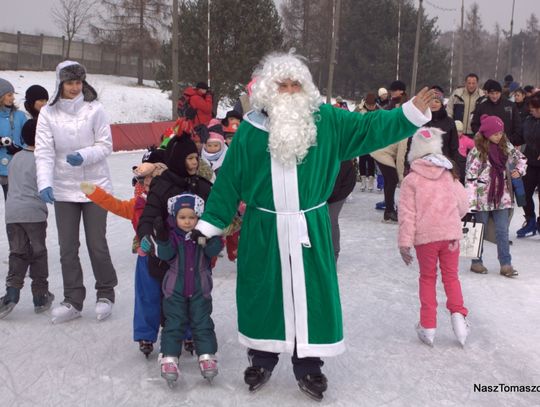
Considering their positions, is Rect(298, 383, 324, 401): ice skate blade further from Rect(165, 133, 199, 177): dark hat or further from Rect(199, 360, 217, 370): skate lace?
Rect(165, 133, 199, 177): dark hat

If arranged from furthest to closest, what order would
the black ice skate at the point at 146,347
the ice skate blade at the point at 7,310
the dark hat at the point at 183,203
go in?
the ice skate blade at the point at 7,310 < the black ice skate at the point at 146,347 < the dark hat at the point at 183,203

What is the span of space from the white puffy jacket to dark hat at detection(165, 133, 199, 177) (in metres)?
1.00

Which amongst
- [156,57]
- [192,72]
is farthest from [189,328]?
[156,57]

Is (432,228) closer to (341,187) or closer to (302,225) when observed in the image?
(302,225)

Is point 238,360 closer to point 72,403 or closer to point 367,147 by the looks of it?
point 72,403

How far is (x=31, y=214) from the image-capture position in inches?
199

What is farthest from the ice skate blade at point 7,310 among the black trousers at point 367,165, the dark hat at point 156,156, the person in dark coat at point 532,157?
the black trousers at point 367,165

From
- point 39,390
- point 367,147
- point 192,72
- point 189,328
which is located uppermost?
point 192,72

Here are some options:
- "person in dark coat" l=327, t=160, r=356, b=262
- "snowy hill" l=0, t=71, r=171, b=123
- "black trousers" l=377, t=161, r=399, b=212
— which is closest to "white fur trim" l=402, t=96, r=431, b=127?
"person in dark coat" l=327, t=160, r=356, b=262

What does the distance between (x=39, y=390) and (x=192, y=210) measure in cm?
140

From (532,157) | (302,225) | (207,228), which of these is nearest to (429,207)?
Answer: (302,225)

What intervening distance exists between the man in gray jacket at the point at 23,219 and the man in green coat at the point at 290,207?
198cm

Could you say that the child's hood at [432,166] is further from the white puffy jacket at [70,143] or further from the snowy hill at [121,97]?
the snowy hill at [121,97]

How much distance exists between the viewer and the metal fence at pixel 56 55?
4019 cm
